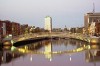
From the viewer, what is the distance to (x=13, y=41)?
171 feet

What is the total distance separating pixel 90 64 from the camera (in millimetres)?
28734

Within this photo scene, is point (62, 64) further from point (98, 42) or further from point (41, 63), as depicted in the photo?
point (98, 42)

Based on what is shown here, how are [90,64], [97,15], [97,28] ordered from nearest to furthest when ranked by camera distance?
[90,64]
[97,28]
[97,15]

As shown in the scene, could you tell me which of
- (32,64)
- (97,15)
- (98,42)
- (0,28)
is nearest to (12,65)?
(32,64)

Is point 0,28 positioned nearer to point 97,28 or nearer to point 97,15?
point 97,28

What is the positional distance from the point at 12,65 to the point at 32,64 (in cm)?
145

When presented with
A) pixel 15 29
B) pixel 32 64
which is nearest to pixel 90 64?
pixel 32 64

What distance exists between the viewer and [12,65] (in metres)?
28.9

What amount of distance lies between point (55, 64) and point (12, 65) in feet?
10.2

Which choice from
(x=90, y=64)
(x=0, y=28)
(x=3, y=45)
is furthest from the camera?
(x=0, y=28)

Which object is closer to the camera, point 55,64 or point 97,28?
point 55,64

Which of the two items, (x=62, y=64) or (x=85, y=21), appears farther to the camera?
(x=85, y=21)

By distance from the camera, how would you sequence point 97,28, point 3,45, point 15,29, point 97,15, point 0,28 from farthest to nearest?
1. point 97,15
2. point 15,29
3. point 97,28
4. point 0,28
5. point 3,45

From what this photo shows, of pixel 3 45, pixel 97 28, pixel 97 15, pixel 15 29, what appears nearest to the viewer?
pixel 3 45
